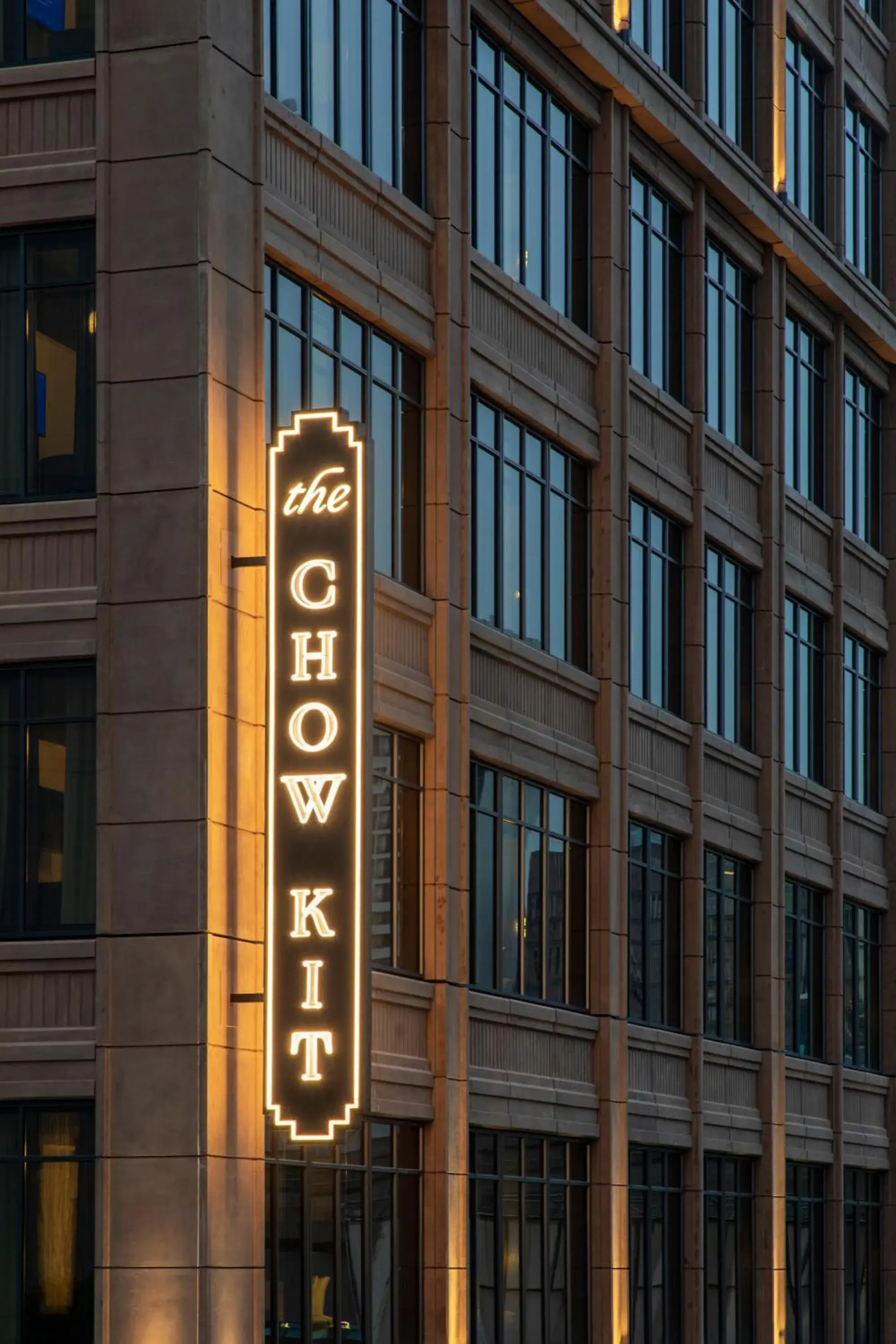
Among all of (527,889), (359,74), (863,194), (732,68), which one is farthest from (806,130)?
(359,74)

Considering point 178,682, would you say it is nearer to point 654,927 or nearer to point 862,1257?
point 654,927

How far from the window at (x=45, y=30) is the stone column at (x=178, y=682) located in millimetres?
631

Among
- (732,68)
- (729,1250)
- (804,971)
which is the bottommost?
(729,1250)

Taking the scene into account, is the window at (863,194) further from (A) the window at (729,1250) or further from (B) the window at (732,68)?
(A) the window at (729,1250)

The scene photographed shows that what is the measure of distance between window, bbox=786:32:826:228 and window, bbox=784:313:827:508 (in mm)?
2272

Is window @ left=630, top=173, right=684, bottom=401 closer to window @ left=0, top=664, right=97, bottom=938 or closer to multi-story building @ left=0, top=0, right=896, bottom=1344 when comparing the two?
multi-story building @ left=0, top=0, right=896, bottom=1344

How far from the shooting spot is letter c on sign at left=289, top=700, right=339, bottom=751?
27.2 meters

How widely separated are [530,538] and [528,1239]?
30.9 ft

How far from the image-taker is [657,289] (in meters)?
43.6

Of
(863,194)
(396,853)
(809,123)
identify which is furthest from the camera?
(863,194)

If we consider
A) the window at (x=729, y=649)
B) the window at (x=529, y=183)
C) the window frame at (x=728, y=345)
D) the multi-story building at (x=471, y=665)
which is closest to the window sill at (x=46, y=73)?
the multi-story building at (x=471, y=665)

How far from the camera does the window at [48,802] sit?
27.6 m

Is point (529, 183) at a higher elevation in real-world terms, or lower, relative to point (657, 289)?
lower

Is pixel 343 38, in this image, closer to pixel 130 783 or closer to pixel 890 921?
pixel 130 783
